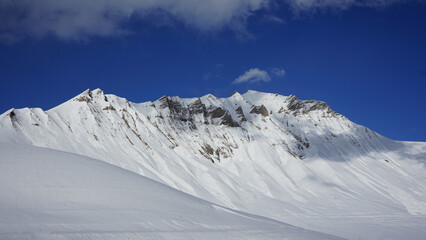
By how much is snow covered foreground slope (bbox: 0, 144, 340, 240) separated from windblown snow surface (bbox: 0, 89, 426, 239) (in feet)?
119

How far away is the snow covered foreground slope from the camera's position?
7.29 m

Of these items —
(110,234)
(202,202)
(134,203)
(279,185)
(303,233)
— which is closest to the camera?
(110,234)

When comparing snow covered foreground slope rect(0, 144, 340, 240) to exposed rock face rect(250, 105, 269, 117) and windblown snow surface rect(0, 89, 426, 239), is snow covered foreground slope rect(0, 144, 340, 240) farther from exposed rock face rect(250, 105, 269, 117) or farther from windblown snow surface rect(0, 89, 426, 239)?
exposed rock face rect(250, 105, 269, 117)

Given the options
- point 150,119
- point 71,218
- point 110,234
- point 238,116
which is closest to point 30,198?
point 71,218

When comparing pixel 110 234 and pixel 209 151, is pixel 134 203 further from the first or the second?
pixel 209 151

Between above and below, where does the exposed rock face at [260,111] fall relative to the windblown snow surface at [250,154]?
above

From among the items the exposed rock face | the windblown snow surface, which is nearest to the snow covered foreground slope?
the windblown snow surface

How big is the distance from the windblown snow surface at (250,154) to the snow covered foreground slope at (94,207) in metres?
36.2

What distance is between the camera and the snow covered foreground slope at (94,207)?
729 centimetres

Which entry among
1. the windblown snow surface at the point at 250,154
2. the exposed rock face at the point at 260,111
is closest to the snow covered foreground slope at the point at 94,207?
the windblown snow surface at the point at 250,154

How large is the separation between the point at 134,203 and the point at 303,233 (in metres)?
6.75

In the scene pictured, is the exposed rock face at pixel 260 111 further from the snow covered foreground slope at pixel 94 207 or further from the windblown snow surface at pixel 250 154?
the snow covered foreground slope at pixel 94 207

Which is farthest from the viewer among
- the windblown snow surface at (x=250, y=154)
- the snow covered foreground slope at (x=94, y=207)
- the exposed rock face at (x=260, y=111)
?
the exposed rock face at (x=260, y=111)

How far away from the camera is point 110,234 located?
748 centimetres
